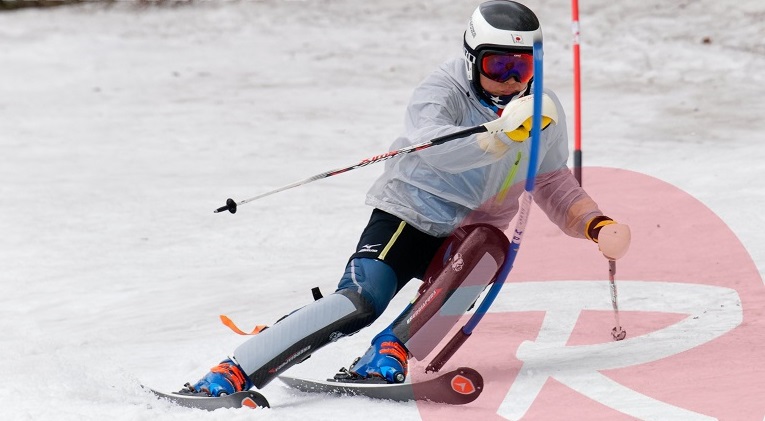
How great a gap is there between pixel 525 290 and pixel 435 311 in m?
1.84

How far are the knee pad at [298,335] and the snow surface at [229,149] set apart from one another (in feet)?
0.47

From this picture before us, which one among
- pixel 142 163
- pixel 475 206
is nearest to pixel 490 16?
pixel 475 206

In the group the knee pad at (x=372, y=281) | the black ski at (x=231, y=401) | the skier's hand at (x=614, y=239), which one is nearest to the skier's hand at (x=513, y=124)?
the skier's hand at (x=614, y=239)

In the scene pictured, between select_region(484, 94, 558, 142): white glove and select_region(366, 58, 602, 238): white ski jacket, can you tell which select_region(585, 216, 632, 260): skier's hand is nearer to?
select_region(366, 58, 602, 238): white ski jacket

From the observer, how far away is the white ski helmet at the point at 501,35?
3795 millimetres

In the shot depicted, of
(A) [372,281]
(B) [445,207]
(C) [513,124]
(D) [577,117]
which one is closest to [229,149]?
(D) [577,117]

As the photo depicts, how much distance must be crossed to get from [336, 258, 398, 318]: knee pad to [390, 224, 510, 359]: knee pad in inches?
3.6

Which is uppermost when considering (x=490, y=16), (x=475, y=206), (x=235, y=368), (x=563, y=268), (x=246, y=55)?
(x=490, y=16)

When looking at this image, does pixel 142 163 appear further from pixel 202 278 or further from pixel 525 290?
pixel 525 290

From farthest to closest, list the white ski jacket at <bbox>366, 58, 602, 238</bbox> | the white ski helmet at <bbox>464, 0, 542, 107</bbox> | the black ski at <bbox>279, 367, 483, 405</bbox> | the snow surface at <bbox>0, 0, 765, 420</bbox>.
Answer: the snow surface at <bbox>0, 0, 765, 420</bbox> → the white ski jacket at <bbox>366, 58, 602, 238</bbox> → the white ski helmet at <bbox>464, 0, 542, 107</bbox> → the black ski at <bbox>279, 367, 483, 405</bbox>

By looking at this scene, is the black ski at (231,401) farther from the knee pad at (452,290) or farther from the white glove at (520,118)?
the white glove at (520,118)

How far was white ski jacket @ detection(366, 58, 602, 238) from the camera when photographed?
156 inches

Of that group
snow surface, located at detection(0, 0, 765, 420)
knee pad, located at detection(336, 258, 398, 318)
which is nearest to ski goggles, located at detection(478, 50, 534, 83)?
knee pad, located at detection(336, 258, 398, 318)

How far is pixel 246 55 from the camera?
40.5 ft
